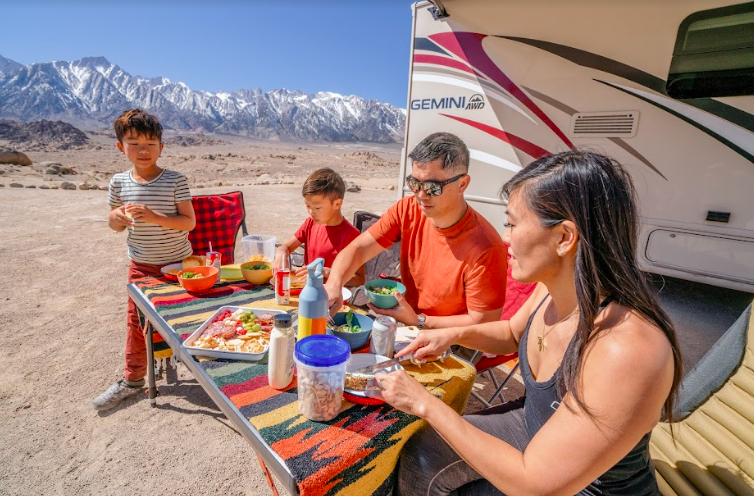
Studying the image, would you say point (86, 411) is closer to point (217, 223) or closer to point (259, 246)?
point (259, 246)

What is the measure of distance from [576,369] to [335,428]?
30.3 inches

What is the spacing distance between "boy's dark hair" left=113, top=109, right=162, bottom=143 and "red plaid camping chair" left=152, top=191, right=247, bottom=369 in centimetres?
110

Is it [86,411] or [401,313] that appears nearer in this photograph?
[401,313]

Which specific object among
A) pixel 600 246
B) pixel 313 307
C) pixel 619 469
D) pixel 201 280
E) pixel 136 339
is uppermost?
pixel 600 246

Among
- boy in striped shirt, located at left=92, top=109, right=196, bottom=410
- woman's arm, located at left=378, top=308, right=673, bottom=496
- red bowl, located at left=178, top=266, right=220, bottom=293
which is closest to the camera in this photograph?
woman's arm, located at left=378, top=308, right=673, bottom=496

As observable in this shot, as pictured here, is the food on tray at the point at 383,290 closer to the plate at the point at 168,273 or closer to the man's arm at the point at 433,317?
the man's arm at the point at 433,317

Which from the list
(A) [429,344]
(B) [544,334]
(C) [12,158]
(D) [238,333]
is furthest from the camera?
(C) [12,158]

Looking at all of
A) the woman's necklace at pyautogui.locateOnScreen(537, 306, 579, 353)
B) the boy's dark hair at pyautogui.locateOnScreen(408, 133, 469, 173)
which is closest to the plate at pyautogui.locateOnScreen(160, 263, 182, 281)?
the boy's dark hair at pyautogui.locateOnScreen(408, 133, 469, 173)

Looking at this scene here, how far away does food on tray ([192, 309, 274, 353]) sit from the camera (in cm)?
166

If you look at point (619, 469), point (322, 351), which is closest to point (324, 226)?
point (322, 351)

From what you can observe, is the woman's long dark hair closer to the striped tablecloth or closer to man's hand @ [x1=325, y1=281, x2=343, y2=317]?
the striped tablecloth

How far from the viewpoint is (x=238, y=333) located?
1791mm

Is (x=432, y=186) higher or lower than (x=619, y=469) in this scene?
higher

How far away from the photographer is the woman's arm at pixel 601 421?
99 centimetres
